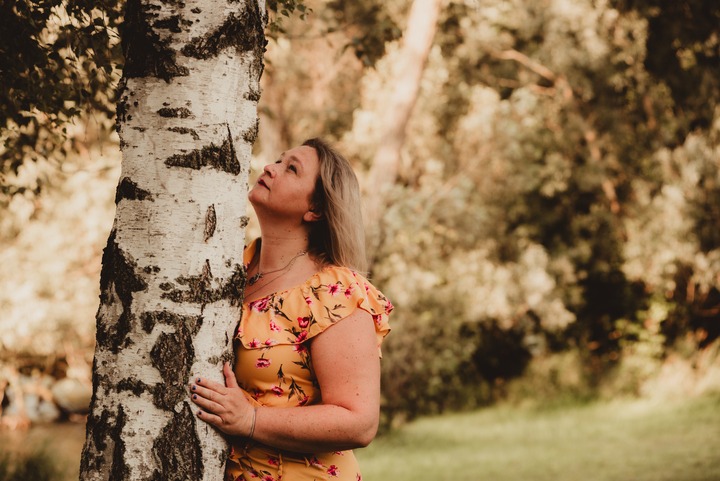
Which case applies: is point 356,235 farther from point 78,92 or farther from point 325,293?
point 78,92

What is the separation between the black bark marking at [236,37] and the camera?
6.85 ft

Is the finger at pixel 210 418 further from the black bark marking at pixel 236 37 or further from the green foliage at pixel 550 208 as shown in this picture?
the green foliage at pixel 550 208

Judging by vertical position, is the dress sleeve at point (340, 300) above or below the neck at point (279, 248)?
below

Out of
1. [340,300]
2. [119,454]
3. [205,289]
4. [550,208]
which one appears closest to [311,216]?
[340,300]

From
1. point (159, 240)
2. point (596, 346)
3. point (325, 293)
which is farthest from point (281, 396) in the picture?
point (596, 346)

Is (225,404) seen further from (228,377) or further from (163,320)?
(163,320)

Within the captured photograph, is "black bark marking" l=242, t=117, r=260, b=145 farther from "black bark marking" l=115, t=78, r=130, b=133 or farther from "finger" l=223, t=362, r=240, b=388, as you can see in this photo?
"finger" l=223, t=362, r=240, b=388

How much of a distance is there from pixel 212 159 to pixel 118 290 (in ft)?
1.39

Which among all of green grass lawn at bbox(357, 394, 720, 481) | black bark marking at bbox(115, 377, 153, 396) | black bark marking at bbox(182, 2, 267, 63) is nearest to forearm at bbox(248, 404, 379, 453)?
black bark marking at bbox(115, 377, 153, 396)

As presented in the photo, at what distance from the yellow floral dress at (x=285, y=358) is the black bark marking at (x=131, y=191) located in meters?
0.49

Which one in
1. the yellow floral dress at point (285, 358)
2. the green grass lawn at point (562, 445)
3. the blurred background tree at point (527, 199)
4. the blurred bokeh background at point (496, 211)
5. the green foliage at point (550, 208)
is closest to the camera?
the yellow floral dress at point (285, 358)

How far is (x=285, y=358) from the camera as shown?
2.33m

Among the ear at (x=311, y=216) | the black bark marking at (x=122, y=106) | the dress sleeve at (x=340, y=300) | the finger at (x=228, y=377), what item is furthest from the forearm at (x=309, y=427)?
the black bark marking at (x=122, y=106)

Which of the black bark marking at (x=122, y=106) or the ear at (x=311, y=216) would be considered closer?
the black bark marking at (x=122, y=106)
